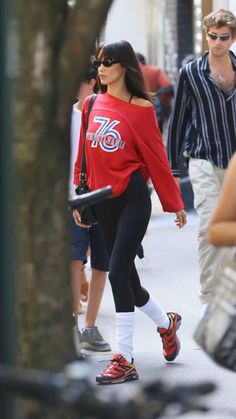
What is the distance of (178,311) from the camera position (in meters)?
8.86

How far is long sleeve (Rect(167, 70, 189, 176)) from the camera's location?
791 cm

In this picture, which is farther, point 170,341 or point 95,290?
point 95,290

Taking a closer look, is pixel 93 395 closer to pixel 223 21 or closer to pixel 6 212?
pixel 6 212

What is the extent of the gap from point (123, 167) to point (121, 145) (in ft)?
0.41

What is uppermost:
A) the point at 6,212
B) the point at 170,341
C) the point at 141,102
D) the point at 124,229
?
the point at 6,212

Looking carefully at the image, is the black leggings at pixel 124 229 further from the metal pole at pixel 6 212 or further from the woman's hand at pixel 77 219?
the metal pole at pixel 6 212

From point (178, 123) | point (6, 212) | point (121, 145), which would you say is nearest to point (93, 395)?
point (6, 212)

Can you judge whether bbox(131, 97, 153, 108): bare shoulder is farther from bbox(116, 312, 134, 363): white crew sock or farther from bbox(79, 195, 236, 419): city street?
bbox(79, 195, 236, 419): city street

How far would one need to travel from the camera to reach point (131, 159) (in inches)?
270

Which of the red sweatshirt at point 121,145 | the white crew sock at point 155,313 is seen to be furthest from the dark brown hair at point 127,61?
the white crew sock at point 155,313

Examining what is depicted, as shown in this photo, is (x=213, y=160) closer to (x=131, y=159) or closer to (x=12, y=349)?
(x=131, y=159)

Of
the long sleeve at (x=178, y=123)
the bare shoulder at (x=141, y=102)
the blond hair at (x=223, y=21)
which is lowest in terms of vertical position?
the long sleeve at (x=178, y=123)

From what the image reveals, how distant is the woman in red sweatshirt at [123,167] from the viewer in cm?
680

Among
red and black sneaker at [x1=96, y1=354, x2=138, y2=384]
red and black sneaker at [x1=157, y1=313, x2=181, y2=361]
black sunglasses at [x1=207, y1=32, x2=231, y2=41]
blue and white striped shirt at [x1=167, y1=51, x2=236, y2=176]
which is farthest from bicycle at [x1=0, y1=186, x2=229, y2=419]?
black sunglasses at [x1=207, y1=32, x2=231, y2=41]
